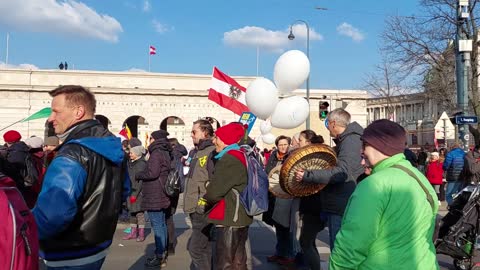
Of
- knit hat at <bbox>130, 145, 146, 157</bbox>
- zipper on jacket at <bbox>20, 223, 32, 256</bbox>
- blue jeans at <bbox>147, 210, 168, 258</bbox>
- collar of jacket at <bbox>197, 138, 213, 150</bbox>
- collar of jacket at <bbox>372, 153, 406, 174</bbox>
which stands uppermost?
collar of jacket at <bbox>197, 138, 213, 150</bbox>

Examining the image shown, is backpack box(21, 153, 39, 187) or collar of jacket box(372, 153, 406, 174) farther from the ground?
collar of jacket box(372, 153, 406, 174)

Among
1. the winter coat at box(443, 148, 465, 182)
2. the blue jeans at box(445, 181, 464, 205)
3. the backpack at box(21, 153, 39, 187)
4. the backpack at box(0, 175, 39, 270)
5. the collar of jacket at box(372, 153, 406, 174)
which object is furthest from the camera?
the winter coat at box(443, 148, 465, 182)

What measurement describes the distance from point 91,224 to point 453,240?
17.0ft

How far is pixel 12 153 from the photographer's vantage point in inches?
284

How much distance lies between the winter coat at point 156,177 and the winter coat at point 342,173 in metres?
2.87

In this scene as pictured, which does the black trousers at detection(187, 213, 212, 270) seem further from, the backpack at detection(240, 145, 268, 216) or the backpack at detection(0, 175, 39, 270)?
the backpack at detection(0, 175, 39, 270)

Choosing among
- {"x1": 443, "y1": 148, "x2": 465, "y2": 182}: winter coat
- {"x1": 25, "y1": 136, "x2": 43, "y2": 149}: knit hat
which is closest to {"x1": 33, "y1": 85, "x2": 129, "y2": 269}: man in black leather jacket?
{"x1": 25, "y1": 136, "x2": 43, "y2": 149}: knit hat

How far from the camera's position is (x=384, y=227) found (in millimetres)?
2820

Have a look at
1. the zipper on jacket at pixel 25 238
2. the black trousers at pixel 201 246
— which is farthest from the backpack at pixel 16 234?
the black trousers at pixel 201 246

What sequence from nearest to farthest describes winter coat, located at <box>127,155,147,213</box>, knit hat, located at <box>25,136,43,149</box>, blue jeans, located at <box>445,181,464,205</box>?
knit hat, located at <box>25,136,43,149</box>, winter coat, located at <box>127,155,147,213</box>, blue jeans, located at <box>445,181,464,205</box>

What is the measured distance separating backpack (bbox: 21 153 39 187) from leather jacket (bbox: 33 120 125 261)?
4297 millimetres

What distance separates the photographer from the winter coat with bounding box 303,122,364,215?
5.32 metres

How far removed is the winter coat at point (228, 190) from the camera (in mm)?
4973

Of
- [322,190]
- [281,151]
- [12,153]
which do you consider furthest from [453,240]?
[12,153]
